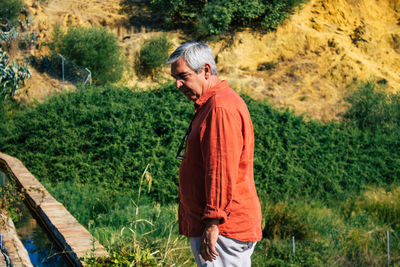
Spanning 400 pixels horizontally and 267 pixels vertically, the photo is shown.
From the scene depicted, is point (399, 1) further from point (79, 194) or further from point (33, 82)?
point (79, 194)

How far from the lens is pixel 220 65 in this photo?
1702 cm

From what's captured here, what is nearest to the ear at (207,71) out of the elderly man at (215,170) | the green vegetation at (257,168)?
the elderly man at (215,170)

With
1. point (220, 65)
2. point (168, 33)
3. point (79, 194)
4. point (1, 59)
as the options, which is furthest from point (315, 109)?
point (1, 59)

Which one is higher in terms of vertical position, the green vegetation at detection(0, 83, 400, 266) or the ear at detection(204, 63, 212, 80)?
the ear at detection(204, 63, 212, 80)

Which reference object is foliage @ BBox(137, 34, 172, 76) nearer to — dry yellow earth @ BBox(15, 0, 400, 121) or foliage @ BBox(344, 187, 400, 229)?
dry yellow earth @ BBox(15, 0, 400, 121)

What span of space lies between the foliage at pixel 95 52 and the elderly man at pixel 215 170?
13.5 meters

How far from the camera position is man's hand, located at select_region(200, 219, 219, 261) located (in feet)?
6.82

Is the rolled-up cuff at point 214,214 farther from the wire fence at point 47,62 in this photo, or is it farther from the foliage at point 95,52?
the foliage at point 95,52

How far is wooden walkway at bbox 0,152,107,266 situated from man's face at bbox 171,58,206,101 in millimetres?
1650

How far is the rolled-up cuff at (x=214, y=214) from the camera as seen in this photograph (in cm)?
205

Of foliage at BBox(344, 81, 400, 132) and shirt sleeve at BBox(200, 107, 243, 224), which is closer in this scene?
shirt sleeve at BBox(200, 107, 243, 224)

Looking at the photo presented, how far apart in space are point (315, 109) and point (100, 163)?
28.7ft

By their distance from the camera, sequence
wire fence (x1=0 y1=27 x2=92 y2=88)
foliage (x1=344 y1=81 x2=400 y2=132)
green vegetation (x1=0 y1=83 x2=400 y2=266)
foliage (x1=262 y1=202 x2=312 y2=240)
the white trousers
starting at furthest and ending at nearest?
1. wire fence (x1=0 y1=27 x2=92 y2=88)
2. foliage (x1=344 y1=81 x2=400 y2=132)
3. foliage (x1=262 y1=202 x2=312 y2=240)
4. green vegetation (x1=0 y1=83 x2=400 y2=266)
5. the white trousers

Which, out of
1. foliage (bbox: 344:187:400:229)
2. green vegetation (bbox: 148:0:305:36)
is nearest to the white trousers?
foliage (bbox: 344:187:400:229)
